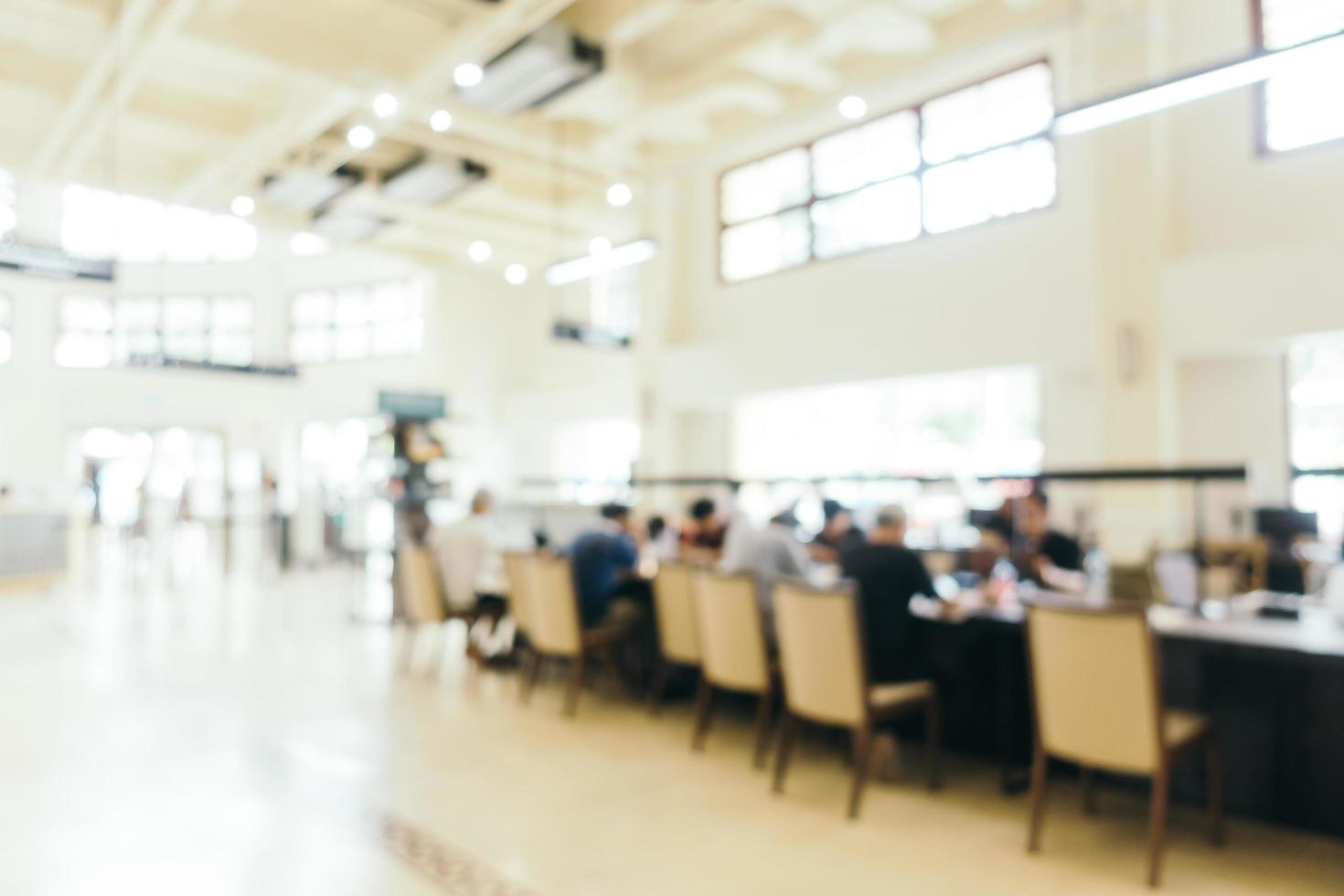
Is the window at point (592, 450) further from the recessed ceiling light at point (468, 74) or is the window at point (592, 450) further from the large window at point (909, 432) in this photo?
the recessed ceiling light at point (468, 74)

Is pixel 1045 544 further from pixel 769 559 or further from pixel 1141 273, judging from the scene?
pixel 1141 273

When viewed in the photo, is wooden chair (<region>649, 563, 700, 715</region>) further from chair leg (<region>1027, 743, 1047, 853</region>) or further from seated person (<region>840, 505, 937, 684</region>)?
chair leg (<region>1027, 743, 1047, 853</region>)

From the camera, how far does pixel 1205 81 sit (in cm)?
394

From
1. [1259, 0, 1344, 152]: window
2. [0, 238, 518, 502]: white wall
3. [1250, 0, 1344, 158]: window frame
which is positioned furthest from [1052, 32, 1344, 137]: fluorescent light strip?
[0, 238, 518, 502]: white wall

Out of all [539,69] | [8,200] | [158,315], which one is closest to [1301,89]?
[539,69]

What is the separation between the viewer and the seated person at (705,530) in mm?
5277

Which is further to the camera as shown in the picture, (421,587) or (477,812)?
(421,587)

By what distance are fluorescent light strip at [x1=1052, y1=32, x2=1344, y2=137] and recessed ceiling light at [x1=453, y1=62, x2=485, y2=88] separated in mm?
3762

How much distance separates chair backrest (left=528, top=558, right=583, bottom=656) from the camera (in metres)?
4.83

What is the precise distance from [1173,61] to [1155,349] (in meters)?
2.48

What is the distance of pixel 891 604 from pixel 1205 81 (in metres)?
2.66

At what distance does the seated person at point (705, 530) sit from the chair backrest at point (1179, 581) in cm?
234

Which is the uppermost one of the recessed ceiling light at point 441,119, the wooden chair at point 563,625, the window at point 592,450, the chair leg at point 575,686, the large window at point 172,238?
the large window at point 172,238

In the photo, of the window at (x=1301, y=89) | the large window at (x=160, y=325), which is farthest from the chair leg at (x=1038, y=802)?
the large window at (x=160, y=325)
